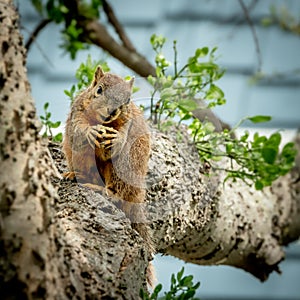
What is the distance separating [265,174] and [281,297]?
1.54 meters

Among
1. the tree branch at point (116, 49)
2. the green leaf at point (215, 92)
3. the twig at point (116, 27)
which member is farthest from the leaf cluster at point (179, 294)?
the twig at point (116, 27)

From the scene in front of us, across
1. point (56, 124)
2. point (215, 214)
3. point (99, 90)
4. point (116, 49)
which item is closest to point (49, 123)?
point (56, 124)

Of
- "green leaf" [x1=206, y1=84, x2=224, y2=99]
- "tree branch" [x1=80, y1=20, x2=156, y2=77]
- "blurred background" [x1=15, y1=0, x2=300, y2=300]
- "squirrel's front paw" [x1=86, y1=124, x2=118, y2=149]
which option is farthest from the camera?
"blurred background" [x1=15, y1=0, x2=300, y2=300]

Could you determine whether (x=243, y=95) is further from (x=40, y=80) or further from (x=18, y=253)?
(x=18, y=253)

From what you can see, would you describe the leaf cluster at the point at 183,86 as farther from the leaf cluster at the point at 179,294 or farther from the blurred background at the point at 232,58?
the blurred background at the point at 232,58

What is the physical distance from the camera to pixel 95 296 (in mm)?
666

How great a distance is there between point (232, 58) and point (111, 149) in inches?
63.9

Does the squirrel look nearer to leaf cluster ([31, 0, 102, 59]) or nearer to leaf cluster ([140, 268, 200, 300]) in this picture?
leaf cluster ([140, 268, 200, 300])

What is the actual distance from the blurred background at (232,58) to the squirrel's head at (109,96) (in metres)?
1.29

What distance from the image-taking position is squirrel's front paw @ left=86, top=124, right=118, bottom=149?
2.97 feet

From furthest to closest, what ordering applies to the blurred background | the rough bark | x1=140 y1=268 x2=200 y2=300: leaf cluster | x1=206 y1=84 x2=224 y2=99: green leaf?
1. the blurred background
2. x1=206 y1=84 x2=224 y2=99: green leaf
3. x1=140 y1=268 x2=200 y2=300: leaf cluster
4. the rough bark

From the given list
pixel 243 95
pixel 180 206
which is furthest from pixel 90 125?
pixel 243 95

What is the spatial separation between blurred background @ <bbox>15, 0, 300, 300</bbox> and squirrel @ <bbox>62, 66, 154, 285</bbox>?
130cm

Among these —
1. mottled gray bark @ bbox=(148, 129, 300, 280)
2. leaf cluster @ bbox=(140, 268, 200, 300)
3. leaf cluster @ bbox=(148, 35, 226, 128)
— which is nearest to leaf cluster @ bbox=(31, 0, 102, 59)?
leaf cluster @ bbox=(148, 35, 226, 128)
